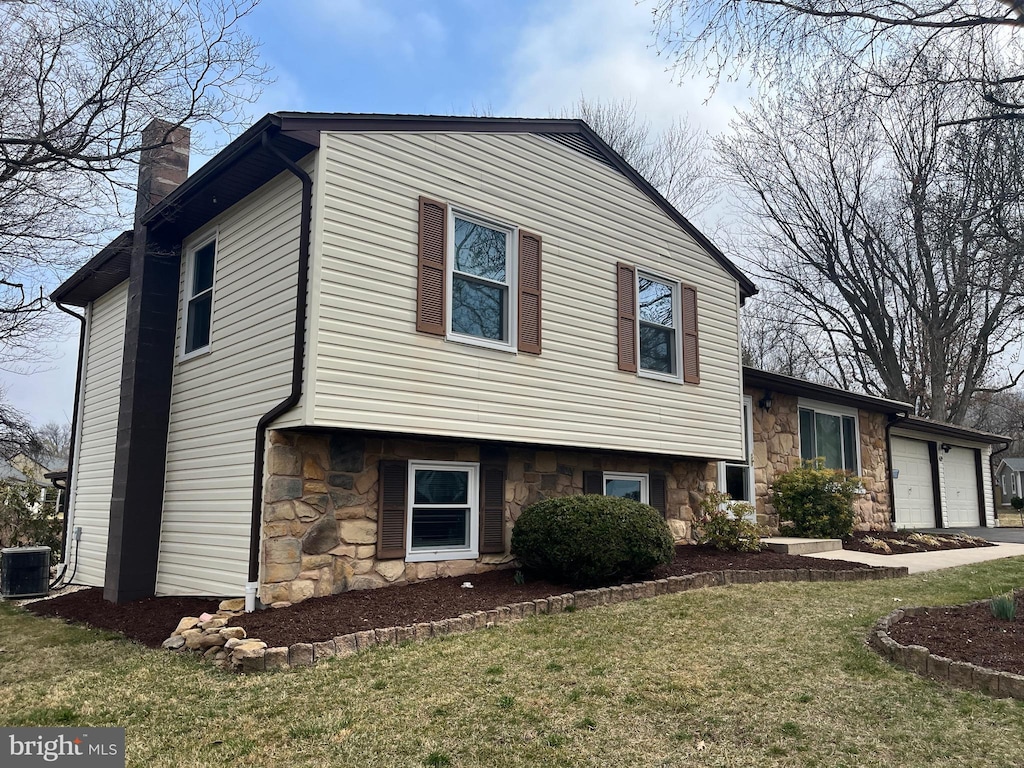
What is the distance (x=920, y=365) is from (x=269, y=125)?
24898 millimetres

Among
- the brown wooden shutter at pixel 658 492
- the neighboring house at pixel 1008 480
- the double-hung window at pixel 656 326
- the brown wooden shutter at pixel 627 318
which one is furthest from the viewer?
the neighboring house at pixel 1008 480

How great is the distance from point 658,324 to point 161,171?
6593mm

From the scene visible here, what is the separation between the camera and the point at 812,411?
14.6 meters

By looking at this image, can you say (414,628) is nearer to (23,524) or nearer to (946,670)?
(946,670)

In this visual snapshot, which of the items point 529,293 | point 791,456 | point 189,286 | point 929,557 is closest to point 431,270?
point 529,293

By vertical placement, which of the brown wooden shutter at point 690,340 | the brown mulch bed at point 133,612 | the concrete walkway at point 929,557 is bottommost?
the brown mulch bed at point 133,612

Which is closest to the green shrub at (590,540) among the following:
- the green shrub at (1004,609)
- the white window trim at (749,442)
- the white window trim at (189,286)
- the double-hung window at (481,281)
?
the double-hung window at (481,281)

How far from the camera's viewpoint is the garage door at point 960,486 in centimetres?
1905

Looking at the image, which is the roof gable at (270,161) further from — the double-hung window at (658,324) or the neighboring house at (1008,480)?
the neighboring house at (1008,480)

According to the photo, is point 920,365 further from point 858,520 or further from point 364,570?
point 364,570

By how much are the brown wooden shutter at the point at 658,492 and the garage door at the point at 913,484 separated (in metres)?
8.47

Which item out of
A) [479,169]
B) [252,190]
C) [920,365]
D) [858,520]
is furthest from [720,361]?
[920,365]

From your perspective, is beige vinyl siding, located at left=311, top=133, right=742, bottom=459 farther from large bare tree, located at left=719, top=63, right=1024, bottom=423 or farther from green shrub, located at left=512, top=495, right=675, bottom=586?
large bare tree, located at left=719, top=63, right=1024, bottom=423

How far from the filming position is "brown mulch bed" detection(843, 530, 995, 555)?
11835 millimetres
